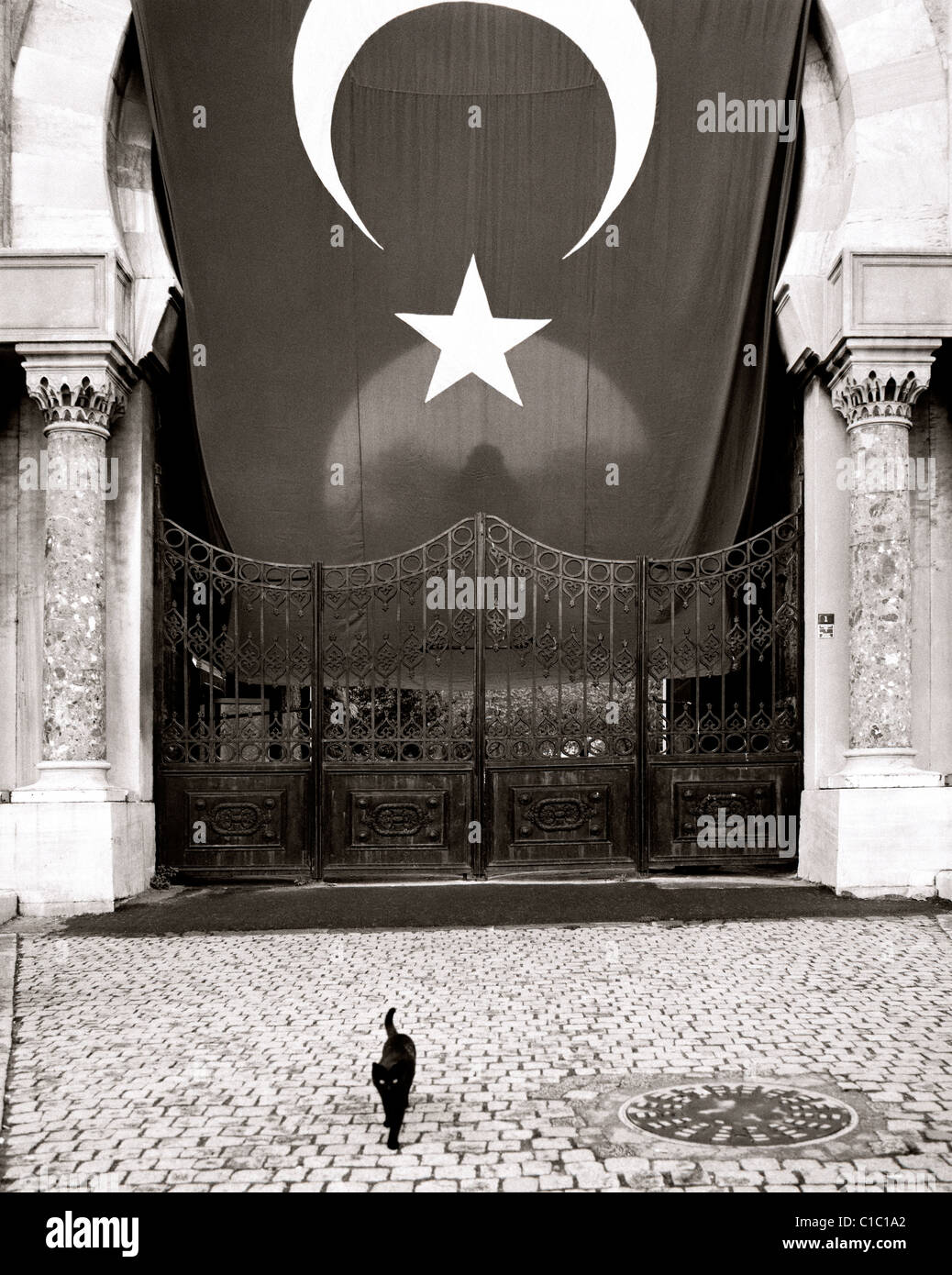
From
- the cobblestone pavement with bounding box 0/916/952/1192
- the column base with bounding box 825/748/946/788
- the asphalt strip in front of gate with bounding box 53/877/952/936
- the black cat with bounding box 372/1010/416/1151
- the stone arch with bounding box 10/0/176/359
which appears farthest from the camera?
the stone arch with bounding box 10/0/176/359

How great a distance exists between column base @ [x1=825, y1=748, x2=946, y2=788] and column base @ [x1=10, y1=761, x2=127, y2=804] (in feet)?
22.1

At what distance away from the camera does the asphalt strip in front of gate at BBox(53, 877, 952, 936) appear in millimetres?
9727

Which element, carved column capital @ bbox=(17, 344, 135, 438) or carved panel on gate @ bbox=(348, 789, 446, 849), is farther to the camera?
carved panel on gate @ bbox=(348, 789, 446, 849)

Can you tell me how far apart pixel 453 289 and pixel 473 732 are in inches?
169

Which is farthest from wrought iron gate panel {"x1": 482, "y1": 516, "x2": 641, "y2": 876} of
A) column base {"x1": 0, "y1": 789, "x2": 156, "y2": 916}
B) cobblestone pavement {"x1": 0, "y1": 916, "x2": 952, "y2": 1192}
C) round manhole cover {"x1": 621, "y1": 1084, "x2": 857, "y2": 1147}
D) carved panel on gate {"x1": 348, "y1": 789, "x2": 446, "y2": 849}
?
round manhole cover {"x1": 621, "y1": 1084, "x2": 857, "y2": 1147}

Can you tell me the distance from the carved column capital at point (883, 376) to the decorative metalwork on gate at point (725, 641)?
4.81 ft

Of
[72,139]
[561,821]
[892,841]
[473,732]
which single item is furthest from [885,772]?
[72,139]

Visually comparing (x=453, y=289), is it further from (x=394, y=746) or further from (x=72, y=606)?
(x=72, y=606)

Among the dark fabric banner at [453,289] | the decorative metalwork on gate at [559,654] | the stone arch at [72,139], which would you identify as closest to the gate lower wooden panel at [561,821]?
the decorative metalwork on gate at [559,654]

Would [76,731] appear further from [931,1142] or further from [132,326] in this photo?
[931,1142]

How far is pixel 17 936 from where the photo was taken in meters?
9.44

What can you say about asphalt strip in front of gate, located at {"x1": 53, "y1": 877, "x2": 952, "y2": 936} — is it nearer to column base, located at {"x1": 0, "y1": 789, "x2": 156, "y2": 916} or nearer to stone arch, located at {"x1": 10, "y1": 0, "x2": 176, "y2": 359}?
column base, located at {"x1": 0, "y1": 789, "x2": 156, "y2": 916}

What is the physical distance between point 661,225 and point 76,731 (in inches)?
286

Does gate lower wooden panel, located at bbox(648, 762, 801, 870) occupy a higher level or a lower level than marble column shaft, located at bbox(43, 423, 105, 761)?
lower
